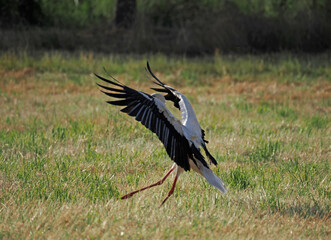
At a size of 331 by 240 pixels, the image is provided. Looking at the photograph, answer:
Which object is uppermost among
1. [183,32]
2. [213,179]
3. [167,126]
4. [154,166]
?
[183,32]

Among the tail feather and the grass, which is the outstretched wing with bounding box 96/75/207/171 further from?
the grass

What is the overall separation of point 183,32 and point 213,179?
1355 centimetres

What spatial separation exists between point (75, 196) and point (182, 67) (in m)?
9.04

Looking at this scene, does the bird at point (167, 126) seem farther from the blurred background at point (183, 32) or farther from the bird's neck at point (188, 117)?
the blurred background at point (183, 32)

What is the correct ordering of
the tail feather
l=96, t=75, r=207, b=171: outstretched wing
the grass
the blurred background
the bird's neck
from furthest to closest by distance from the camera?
1. the blurred background
2. the bird's neck
3. the tail feather
4. l=96, t=75, r=207, b=171: outstretched wing
5. the grass

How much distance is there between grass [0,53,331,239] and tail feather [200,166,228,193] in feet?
0.56

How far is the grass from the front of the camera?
12.1 ft

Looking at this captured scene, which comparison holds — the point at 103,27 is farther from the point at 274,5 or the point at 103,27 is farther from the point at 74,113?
the point at 74,113

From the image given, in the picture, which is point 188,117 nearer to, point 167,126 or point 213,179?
point 167,126

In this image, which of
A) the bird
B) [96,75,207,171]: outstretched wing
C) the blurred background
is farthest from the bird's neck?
the blurred background

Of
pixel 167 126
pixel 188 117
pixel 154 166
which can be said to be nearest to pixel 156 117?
pixel 167 126

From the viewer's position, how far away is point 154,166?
547 cm

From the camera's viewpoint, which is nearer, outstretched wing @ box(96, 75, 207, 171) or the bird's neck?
outstretched wing @ box(96, 75, 207, 171)

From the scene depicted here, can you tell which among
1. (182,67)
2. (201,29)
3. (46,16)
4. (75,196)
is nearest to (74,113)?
(75,196)
